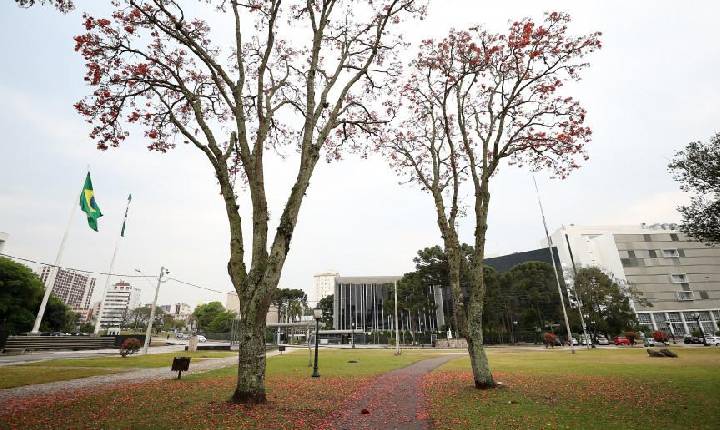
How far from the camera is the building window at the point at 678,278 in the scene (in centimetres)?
8188

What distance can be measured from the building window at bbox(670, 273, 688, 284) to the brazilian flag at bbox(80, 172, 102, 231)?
110318 millimetres

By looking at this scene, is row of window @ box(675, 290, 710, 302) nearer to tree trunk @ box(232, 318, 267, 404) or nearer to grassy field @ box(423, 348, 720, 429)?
grassy field @ box(423, 348, 720, 429)

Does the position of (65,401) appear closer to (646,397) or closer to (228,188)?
(228,188)

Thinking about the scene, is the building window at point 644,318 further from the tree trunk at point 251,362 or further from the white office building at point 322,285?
the white office building at point 322,285

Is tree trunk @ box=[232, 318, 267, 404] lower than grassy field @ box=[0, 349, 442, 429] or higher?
higher

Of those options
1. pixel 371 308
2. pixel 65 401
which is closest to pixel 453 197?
pixel 65 401

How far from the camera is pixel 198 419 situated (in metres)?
7.55

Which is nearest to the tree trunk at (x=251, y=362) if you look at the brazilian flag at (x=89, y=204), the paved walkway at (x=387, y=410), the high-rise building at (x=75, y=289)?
the paved walkway at (x=387, y=410)

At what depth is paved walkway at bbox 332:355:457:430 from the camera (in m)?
7.85

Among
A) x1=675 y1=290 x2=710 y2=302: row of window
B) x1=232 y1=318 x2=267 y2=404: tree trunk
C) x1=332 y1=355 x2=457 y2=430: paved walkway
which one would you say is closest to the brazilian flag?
x1=232 y1=318 x2=267 y2=404: tree trunk

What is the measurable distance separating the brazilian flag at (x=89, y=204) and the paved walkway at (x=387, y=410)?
1219 inches

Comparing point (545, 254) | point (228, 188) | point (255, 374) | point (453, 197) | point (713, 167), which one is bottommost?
point (255, 374)

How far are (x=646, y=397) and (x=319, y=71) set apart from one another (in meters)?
14.5

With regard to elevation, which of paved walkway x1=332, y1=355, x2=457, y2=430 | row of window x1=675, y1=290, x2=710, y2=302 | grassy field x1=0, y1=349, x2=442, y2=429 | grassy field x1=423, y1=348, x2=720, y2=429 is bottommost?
paved walkway x1=332, y1=355, x2=457, y2=430
